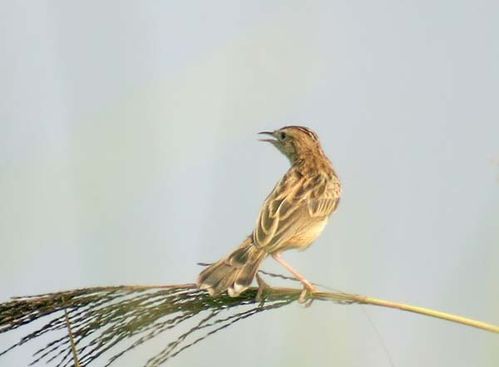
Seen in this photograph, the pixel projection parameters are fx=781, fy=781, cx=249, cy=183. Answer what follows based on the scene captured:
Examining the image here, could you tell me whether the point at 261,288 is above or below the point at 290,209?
below

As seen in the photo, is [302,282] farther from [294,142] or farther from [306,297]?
[294,142]

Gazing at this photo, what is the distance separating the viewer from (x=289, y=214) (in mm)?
2998

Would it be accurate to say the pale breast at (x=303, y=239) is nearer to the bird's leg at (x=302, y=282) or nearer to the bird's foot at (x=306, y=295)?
the bird's leg at (x=302, y=282)

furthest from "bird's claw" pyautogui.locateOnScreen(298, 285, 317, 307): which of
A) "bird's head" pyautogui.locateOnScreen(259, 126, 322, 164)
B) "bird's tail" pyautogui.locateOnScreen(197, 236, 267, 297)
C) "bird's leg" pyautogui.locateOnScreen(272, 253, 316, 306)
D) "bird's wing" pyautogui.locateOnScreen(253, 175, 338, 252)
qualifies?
"bird's head" pyautogui.locateOnScreen(259, 126, 322, 164)

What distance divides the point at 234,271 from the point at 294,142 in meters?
1.50

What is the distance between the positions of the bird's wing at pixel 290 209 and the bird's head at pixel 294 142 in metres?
0.28

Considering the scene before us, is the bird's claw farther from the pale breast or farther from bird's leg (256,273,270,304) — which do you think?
the pale breast

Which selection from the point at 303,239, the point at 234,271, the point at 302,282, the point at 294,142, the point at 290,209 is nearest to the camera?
the point at 302,282

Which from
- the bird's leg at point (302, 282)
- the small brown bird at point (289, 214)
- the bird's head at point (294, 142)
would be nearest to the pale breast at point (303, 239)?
the small brown bird at point (289, 214)

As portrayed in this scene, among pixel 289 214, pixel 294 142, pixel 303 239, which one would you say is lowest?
pixel 303 239

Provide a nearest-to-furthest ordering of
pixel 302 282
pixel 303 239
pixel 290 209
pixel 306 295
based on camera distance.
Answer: pixel 306 295 → pixel 302 282 → pixel 303 239 → pixel 290 209

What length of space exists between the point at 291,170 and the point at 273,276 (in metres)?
1.47

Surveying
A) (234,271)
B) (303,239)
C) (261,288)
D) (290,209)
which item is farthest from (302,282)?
(290,209)

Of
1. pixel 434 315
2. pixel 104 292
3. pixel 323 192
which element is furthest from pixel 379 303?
pixel 323 192
